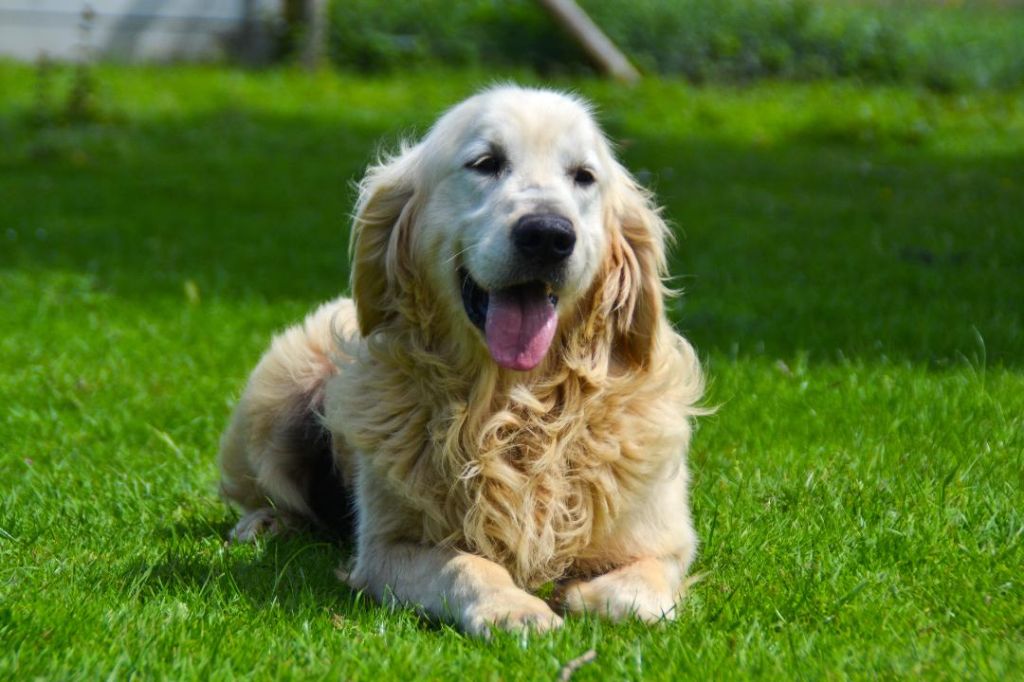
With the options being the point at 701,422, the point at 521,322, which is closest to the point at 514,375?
the point at 521,322

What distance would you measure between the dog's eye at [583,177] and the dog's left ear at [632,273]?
0.37ft

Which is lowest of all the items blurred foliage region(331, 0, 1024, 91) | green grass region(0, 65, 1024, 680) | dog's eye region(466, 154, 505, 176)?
blurred foliage region(331, 0, 1024, 91)

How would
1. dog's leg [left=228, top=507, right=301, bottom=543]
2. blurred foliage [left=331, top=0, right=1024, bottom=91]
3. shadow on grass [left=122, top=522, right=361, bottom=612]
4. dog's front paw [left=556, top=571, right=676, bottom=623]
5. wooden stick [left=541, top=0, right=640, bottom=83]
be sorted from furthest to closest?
blurred foliage [left=331, top=0, right=1024, bottom=91], wooden stick [left=541, top=0, right=640, bottom=83], dog's leg [left=228, top=507, right=301, bottom=543], shadow on grass [left=122, top=522, right=361, bottom=612], dog's front paw [left=556, top=571, right=676, bottom=623]

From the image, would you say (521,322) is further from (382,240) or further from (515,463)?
(382,240)

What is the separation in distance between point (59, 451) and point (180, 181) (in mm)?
6841

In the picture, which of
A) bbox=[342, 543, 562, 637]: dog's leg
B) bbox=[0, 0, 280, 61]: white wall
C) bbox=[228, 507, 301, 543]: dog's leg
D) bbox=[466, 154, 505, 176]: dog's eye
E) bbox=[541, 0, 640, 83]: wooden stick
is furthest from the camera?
bbox=[0, 0, 280, 61]: white wall

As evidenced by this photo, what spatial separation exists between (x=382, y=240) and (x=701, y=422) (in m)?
1.82

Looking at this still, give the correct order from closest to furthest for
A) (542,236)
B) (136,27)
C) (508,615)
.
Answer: (508,615) → (542,236) → (136,27)

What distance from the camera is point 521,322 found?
3.91 meters

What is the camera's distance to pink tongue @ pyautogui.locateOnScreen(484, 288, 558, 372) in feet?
12.8

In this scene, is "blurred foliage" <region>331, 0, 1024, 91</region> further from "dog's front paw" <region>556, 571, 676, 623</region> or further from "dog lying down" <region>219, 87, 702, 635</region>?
"dog's front paw" <region>556, 571, 676, 623</region>

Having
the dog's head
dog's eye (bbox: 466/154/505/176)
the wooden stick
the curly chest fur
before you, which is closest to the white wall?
the wooden stick

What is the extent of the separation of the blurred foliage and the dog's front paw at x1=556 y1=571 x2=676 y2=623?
44.0ft

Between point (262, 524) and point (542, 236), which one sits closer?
point (542, 236)
